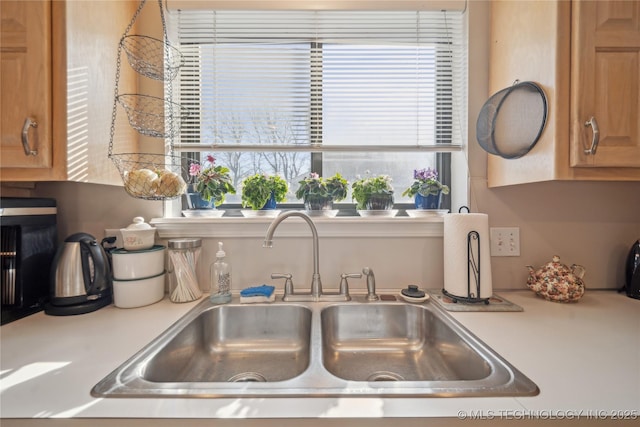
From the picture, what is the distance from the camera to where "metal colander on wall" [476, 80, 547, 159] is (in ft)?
3.05

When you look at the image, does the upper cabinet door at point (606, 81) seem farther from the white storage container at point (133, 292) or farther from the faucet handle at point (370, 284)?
the white storage container at point (133, 292)

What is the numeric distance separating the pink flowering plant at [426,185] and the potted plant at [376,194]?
0.38 feet

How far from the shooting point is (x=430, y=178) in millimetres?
1262

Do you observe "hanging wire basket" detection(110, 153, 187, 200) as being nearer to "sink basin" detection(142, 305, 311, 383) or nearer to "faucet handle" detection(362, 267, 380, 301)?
"sink basin" detection(142, 305, 311, 383)

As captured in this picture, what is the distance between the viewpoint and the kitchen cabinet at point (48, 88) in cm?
82

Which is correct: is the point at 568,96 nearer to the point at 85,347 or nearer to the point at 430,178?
the point at 430,178

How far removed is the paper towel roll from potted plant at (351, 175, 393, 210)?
269 mm

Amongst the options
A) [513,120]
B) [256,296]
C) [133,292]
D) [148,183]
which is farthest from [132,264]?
[513,120]

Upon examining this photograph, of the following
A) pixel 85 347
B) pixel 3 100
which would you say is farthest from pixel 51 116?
pixel 85 347

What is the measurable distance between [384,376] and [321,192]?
2.37 ft

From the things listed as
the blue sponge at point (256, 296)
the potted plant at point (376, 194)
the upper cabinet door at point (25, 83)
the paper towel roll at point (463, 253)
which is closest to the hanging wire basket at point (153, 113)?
the upper cabinet door at point (25, 83)

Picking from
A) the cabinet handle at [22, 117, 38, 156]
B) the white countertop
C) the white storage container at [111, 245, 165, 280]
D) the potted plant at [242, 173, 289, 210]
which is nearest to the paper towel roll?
the white countertop

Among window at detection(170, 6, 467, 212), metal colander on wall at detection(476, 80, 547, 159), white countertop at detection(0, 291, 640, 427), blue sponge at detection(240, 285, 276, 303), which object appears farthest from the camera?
window at detection(170, 6, 467, 212)

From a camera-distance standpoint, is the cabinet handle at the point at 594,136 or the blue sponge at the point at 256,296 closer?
the cabinet handle at the point at 594,136
